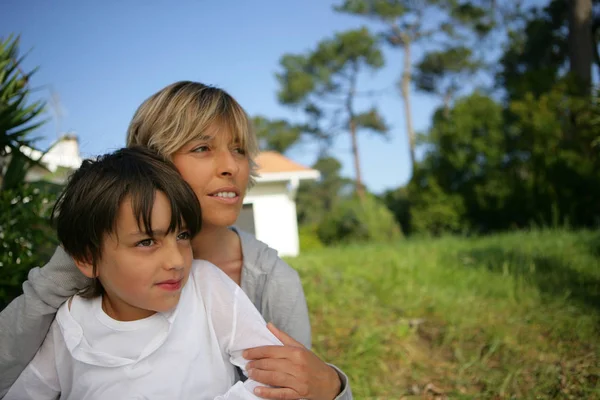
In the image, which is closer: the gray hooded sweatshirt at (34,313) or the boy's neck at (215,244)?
the gray hooded sweatshirt at (34,313)

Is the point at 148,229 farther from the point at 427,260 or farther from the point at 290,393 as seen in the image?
the point at 427,260

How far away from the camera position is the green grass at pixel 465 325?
12.2 feet

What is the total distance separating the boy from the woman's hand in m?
0.04

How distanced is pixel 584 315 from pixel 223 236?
3.67 m

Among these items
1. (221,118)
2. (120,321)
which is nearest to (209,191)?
(221,118)

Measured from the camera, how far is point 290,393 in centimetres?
168

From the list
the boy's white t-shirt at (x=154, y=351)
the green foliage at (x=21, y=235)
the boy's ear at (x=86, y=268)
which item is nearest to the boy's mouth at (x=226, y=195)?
the boy's white t-shirt at (x=154, y=351)

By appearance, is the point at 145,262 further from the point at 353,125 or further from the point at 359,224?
the point at 353,125

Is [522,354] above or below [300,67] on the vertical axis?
below

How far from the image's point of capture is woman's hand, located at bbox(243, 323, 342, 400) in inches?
66.0

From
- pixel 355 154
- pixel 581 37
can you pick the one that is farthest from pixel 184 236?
pixel 355 154

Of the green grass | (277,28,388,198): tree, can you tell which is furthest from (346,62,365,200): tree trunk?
the green grass

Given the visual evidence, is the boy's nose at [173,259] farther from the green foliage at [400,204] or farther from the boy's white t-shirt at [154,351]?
the green foliage at [400,204]

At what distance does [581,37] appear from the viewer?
13945mm
